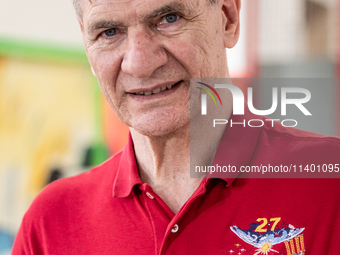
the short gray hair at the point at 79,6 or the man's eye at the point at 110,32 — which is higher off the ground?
the short gray hair at the point at 79,6

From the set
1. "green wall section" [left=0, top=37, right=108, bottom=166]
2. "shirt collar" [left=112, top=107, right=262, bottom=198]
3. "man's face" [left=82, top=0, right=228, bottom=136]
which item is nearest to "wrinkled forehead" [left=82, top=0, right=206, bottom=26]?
"man's face" [left=82, top=0, right=228, bottom=136]

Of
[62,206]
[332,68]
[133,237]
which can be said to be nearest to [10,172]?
[62,206]

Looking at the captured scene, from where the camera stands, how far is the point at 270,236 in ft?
3.13

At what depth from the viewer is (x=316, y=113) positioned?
2.94m

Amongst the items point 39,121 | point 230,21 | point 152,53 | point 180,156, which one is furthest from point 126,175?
point 39,121

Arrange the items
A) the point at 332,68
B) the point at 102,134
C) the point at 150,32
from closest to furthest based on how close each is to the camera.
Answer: the point at 150,32 < the point at 102,134 < the point at 332,68

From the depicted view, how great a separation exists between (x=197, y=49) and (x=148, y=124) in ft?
0.76

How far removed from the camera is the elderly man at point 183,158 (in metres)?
0.93

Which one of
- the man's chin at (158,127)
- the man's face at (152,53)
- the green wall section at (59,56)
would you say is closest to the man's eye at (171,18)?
the man's face at (152,53)

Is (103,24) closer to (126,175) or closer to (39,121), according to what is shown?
(126,175)

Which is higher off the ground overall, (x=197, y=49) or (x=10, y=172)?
(x=197, y=49)

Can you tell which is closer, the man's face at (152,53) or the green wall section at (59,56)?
the man's face at (152,53)

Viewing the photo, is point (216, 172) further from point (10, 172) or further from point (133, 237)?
point (10, 172)

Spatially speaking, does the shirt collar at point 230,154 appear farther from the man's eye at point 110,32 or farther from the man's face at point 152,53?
the man's eye at point 110,32
